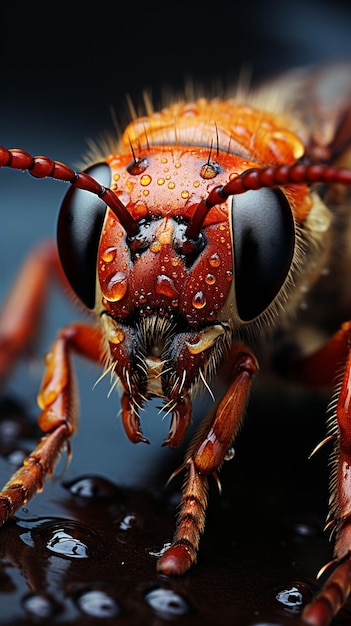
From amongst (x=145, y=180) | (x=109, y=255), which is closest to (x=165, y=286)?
(x=109, y=255)

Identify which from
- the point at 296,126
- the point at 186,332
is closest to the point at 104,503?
the point at 186,332

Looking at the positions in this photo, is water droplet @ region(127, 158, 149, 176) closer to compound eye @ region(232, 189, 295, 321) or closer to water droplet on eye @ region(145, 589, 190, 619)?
compound eye @ region(232, 189, 295, 321)

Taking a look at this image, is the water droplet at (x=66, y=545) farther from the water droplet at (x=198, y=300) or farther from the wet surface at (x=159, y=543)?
the water droplet at (x=198, y=300)

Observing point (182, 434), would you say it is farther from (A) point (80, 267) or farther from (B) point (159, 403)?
(A) point (80, 267)

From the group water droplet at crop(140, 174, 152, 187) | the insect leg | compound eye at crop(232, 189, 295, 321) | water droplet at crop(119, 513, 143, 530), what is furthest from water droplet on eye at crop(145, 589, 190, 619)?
water droplet at crop(140, 174, 152, 187)

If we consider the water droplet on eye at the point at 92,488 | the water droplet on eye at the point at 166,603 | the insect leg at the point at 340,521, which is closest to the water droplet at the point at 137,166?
the insect leg at the point at 340,521

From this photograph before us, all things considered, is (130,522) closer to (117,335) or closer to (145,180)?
(117,335)
